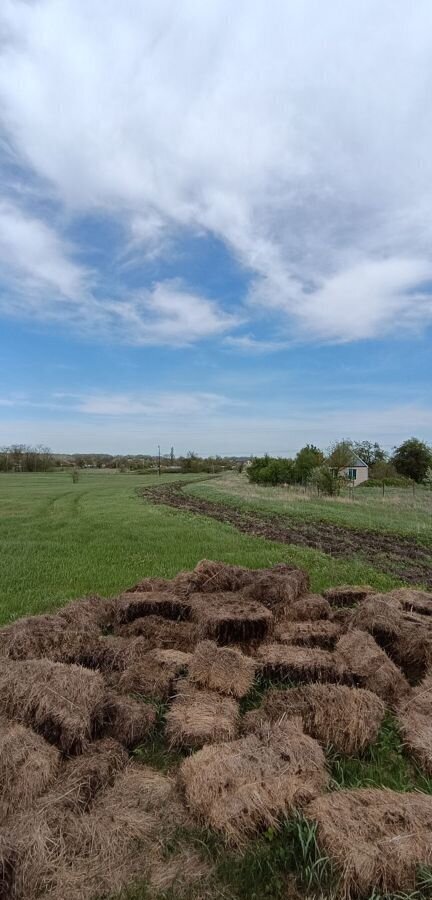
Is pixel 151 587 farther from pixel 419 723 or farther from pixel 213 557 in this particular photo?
pixel 213 557

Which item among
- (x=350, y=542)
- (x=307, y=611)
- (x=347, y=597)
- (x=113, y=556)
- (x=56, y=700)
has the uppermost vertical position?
(x=56, y=700)

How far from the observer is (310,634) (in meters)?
5.83

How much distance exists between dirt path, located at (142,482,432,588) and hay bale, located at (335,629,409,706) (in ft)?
23.8

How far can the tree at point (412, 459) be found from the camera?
249 ft

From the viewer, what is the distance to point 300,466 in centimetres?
5834

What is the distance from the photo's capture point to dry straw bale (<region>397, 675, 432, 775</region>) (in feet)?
12.6

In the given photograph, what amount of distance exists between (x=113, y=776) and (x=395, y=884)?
1.99 m

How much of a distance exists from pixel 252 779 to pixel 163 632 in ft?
10.2

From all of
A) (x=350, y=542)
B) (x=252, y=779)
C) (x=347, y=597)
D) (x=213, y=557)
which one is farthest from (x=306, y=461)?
(x=252, y=779)

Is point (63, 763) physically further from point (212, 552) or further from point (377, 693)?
point (212, 552)

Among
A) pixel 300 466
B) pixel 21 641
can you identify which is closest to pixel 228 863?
pixel 21 641

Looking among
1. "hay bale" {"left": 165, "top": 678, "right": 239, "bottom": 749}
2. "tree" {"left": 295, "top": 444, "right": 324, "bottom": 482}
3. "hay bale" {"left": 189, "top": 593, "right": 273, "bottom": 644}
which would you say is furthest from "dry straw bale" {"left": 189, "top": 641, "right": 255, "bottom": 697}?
"tree" {"left": 295, "top": 444, "right": 324, "bottom": 482}

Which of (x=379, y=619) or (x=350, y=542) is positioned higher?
(x=379, y=619)

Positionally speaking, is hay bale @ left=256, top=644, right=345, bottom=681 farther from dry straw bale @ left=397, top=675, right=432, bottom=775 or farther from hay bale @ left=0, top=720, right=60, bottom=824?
hay bale @ left=0, top=720, right=60, bottom=824
